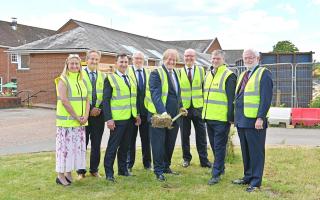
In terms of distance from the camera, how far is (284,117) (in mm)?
15328

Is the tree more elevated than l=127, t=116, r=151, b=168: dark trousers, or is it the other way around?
the tree

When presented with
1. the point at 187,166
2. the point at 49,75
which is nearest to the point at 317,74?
the point at 187,166

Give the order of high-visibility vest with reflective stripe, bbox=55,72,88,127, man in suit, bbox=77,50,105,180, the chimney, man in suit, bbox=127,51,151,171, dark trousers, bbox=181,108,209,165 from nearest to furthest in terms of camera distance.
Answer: high-visibility vest with reflective stripe, bbox=55,72,88,127, man in suit, bbox=77,50,105,180, man in suit, bbox=127,51,151,171, dark trousers, bbox=181,108,209,165, the chimney

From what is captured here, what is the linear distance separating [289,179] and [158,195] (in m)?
2.45

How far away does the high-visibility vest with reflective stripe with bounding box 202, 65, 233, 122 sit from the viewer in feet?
23.0

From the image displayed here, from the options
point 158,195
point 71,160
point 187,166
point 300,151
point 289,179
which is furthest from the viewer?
point 300,151

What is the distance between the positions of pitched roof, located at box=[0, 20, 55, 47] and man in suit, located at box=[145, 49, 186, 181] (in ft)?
119

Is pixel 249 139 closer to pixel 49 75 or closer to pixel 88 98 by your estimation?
pixel 88 98

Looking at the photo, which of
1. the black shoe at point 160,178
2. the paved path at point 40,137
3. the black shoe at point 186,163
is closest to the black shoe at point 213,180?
the black shoe at point 160,178

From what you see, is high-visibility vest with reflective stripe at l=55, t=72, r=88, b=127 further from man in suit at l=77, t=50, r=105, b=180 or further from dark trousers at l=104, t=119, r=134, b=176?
dark trousers at l=104, t=119, r=134, b=176

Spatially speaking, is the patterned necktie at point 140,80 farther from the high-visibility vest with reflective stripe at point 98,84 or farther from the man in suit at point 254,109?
the man in suit at point 254,109

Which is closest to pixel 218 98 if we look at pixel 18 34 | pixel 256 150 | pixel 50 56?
pixel 256 150

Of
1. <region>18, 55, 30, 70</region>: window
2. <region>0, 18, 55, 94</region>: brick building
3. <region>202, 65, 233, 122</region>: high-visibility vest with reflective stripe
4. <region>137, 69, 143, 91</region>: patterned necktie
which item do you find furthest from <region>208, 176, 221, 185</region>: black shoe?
<region>0, 18, 55, 94</region>: brick building

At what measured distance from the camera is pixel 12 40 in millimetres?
42000
